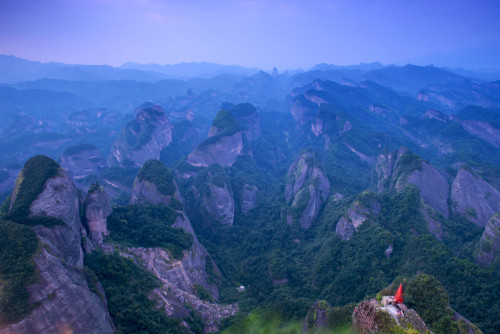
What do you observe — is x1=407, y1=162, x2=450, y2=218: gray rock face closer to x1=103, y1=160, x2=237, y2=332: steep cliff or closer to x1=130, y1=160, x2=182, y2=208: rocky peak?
x1=103, y1=160, x2=237, y2=332: steep cliff

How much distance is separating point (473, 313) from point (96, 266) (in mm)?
36359

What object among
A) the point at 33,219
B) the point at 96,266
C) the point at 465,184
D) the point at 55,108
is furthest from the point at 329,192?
the point at 55,108

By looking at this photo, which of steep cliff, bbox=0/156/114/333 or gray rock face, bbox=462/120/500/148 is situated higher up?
steep cliff, bbox=0/156/114/333

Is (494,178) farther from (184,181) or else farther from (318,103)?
(318,103)

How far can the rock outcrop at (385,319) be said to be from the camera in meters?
15.7

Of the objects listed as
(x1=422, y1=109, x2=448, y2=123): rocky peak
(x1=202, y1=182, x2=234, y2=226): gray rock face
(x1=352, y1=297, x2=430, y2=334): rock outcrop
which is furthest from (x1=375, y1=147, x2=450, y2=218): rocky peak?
(x1=422, y1=109, x2=448, y2=123): rocky peak

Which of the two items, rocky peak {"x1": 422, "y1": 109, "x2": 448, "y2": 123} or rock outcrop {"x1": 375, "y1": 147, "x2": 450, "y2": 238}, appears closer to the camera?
rock outcrop {"x1": 375, "y1": 147, "x2": 450, "y2": 238}

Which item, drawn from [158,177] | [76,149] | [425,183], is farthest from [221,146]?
[425,183]

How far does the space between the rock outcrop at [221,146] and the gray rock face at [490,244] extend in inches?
2481

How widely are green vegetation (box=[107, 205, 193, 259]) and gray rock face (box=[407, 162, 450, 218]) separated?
136 ft

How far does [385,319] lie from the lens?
16.0m

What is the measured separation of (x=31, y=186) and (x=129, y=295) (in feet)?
48.2

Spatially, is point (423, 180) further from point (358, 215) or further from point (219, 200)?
point (219, 200)

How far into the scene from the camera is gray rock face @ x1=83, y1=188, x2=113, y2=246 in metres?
30.9
